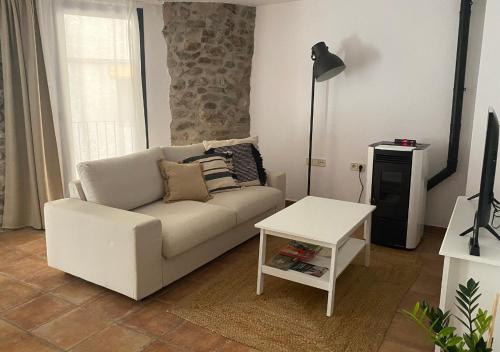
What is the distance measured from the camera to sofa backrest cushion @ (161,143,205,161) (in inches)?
141

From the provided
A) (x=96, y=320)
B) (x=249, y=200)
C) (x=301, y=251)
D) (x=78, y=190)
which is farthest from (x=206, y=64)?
(x=96, y=320)

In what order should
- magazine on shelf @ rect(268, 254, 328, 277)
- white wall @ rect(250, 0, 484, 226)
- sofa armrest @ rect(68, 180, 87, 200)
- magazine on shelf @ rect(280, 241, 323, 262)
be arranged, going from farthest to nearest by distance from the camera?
white wall @ rect(250, 0, 484, 226), sofa armrest @ rect(68, 180, 87, 200), magazine on shelf @ rect(280, 241, 323, 262), magazine on shelf @ rect(268, 254, 328, 277)

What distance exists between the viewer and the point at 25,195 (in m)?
3.87

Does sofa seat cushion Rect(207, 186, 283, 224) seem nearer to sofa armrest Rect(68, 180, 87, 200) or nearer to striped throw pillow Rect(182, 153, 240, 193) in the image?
striped throw pillow Rect(182, 153, 240, 193)

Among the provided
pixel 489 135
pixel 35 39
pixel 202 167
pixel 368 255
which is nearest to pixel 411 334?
pixel 368 255

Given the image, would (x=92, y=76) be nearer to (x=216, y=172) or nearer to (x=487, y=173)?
(x=216, y=172)

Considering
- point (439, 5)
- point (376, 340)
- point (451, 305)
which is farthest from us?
point (439, 5)

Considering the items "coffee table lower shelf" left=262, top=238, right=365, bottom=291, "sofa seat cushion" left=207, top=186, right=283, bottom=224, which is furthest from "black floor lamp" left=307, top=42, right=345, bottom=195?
"coffee table lower shelf" left=262, top=238, right=365, bottom=291

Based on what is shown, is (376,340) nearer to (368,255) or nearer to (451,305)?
(451,305)

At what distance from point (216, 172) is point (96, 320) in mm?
1609

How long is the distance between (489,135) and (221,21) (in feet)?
10.9

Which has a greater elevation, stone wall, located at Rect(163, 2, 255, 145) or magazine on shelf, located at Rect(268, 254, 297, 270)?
stone wall, located at Rect(163, 2, 255, 145)

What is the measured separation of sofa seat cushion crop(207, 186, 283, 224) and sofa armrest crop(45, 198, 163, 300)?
34.1 inches

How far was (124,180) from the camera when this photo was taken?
3086 millimetres
